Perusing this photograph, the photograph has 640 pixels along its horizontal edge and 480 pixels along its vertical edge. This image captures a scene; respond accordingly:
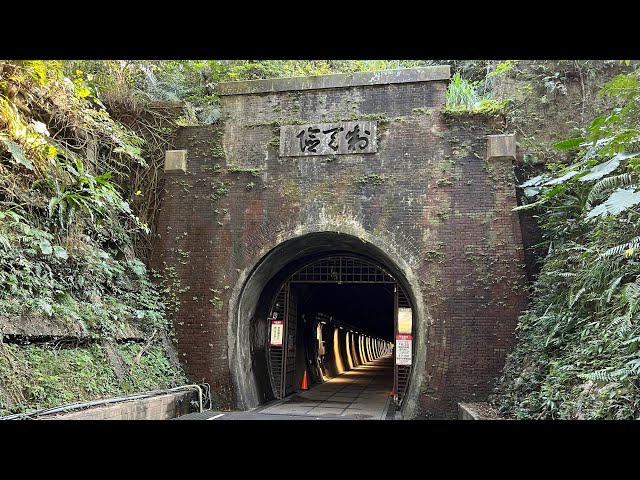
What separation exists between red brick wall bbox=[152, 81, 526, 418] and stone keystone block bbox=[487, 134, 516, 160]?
0.14m

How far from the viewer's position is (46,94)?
8.31 metres

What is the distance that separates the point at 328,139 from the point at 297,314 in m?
6.01

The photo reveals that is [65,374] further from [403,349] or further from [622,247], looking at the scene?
[622,247]

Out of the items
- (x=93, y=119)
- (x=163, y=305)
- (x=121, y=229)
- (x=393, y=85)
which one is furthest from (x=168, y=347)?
(x=393, y=85)

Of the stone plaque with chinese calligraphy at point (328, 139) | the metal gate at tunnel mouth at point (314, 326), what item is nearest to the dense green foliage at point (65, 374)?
the metal gate at tunnel mouth at point (314, 326)

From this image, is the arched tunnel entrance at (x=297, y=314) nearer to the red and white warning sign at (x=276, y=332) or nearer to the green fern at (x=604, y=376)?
the red and white warning sign at (x=276, y=332)

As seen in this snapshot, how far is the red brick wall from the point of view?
9.24 m

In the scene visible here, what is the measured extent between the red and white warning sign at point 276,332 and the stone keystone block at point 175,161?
4.31 meters

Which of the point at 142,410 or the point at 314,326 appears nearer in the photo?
the point at 142,410

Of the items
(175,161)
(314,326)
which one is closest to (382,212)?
(175,161)

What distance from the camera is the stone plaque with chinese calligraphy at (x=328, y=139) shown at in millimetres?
10117

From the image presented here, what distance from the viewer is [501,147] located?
31.4 ft

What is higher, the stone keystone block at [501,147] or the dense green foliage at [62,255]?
the stone keystone block at [501,147]

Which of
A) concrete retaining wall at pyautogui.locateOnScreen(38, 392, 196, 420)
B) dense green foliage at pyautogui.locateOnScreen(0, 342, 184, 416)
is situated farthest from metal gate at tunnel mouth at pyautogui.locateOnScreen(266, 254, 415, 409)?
dense green foliage at pyautogui.locateOnScreen(0, 342, 184, 416)
